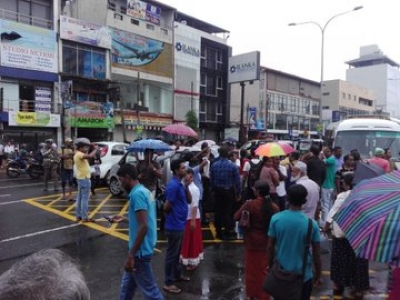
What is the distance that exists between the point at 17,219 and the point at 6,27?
1844 cm

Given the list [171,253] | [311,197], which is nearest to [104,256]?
[171,253]

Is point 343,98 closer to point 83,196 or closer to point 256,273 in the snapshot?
point 83,196

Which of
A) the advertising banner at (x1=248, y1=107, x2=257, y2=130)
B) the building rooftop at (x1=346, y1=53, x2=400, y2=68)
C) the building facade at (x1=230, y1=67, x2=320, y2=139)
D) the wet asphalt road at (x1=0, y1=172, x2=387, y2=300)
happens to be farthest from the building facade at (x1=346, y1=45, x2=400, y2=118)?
the wet asphalt road at (x1=0, y1=172, x2=387, y2=300)

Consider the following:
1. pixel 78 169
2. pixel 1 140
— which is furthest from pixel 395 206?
pixel 1 140

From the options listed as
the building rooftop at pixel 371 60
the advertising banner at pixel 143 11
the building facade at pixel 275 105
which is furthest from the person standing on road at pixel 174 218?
the building rooftop at pixel 371 60

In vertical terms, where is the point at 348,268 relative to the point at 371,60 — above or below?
below

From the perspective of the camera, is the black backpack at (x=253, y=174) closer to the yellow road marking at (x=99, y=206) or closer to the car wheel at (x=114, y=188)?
the yellow road marking at (x=99, y=206)

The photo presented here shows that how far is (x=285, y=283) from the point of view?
145 inches

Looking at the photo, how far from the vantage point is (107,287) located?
17.6 ft

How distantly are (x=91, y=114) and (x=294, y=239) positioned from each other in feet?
87.2

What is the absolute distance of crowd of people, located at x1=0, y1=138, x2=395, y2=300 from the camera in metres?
3.89

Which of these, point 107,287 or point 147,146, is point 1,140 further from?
point 107,287

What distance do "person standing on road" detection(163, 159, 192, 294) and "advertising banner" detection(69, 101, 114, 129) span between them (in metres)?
23.4

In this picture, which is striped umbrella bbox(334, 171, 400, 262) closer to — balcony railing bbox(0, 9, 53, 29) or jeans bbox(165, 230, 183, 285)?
jeans bbox(165, 230, 183, 285)
